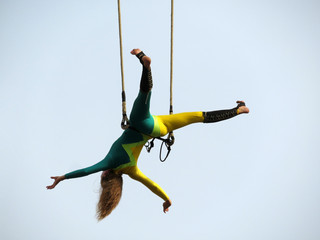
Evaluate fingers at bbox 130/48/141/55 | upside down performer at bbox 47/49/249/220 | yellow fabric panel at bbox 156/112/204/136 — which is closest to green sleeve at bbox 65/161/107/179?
upside down performer at bbox 47/49/249/220

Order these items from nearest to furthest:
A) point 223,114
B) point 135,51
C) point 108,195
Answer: point 135,51 → point 108,195 → point 223,114

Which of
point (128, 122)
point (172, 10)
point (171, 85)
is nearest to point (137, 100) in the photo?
point (128, 122)

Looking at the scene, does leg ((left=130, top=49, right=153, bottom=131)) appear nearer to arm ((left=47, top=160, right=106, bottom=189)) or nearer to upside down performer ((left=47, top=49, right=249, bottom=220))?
upside down performer ((left=47, top=49, right=249, bottom=220))

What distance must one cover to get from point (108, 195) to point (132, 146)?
539mm

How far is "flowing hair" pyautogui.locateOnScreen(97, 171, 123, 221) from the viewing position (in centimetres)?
504

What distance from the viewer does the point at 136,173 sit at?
5.18m

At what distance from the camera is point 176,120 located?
5.12 meters

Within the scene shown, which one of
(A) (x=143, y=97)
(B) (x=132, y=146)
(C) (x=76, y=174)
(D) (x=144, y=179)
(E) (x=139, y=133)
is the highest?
(A) (x=143, y=97)

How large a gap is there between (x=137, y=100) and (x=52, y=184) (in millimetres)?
1142

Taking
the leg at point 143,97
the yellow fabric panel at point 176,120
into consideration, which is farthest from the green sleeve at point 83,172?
the yellow fabric panel at point 176,120

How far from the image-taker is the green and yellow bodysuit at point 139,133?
16.1 feet

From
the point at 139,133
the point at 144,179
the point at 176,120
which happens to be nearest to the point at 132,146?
the point at 139,133

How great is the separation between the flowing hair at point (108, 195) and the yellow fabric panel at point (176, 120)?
675mm

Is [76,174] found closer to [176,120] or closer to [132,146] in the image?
[132,146]
